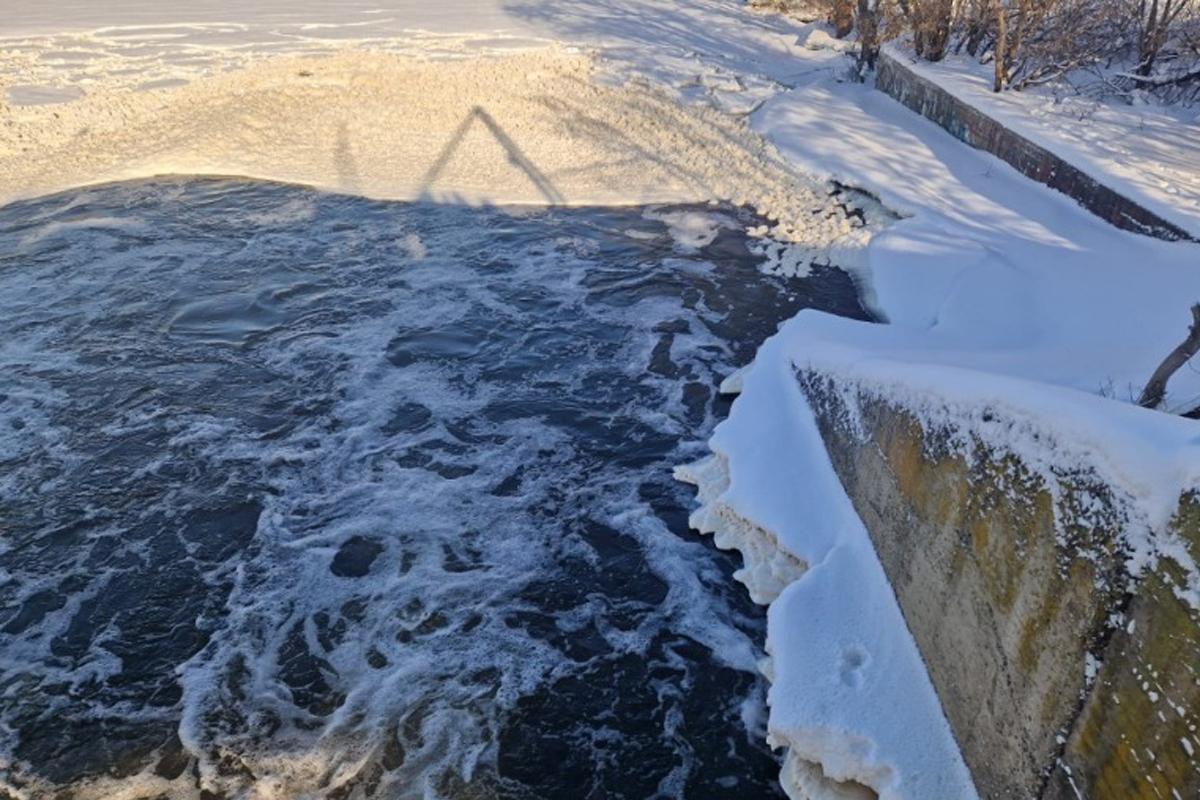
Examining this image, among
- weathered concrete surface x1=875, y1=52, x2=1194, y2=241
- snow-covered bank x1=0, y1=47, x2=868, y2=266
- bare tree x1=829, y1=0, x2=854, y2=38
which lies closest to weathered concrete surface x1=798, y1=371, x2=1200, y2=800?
weathered concrete surface x1=875, y1=52, x2=1194, y2=241

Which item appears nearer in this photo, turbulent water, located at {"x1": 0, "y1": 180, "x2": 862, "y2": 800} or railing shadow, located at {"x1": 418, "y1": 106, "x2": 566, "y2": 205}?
turbulent water, located at {"x1": 0, "y1": 180, "x2": 862, "y2": 800}

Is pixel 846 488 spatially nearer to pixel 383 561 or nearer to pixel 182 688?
pixel 383 561

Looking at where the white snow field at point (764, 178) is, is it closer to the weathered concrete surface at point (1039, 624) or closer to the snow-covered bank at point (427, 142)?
the snow-covered bank at point (427, 142)

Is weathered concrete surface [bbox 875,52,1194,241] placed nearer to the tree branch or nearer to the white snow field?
the white snow field

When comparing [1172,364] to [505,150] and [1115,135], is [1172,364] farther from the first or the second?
[505,150]

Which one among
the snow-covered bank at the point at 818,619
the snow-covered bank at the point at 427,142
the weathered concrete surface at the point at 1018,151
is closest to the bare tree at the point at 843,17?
the weathered concrete surface at the point at 1018,151

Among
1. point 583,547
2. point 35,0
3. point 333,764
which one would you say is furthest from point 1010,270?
point 35,0

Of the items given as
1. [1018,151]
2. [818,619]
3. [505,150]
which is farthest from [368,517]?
[1018,151]
